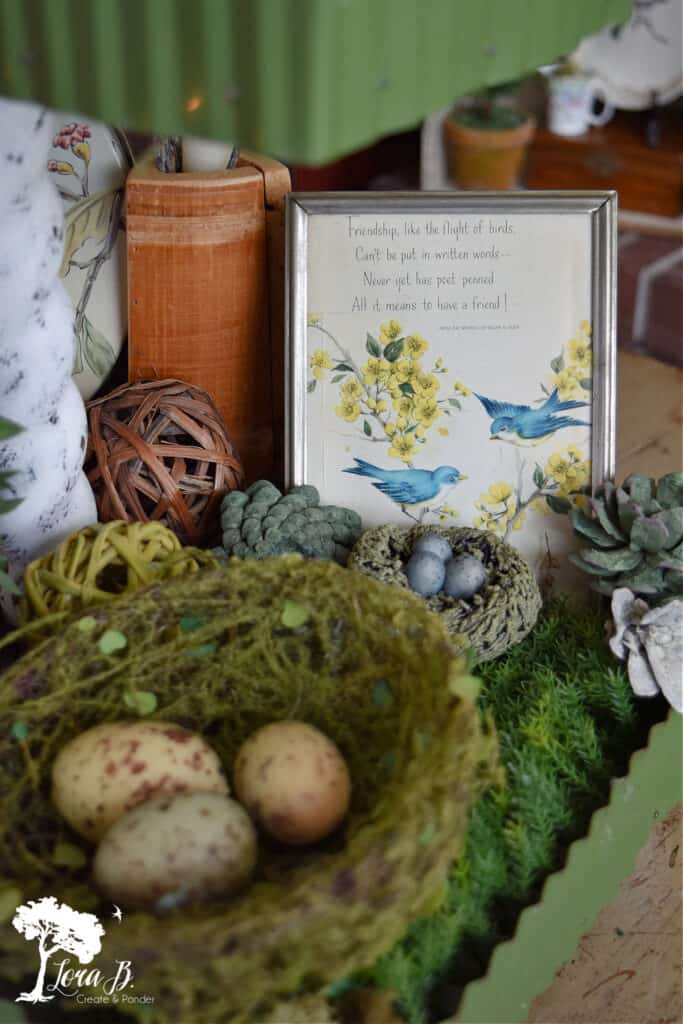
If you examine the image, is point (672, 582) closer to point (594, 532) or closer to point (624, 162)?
point (594, 532)

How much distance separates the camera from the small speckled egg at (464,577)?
773 millimetres

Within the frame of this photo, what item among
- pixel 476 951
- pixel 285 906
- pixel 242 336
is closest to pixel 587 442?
pixel 242 336

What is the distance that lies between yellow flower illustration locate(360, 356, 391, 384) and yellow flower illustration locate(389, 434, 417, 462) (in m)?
0.05

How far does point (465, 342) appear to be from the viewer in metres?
0.89

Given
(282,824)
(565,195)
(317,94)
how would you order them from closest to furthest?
1. (317,94)
2. (282,824)
3. (565,195)

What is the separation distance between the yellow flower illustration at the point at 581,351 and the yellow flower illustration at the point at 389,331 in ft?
0.50

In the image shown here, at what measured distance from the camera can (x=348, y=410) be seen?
0.90m

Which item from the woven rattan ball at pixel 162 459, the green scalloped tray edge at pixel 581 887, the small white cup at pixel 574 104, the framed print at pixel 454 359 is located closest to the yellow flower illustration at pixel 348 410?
the framed print at pixel 454 359

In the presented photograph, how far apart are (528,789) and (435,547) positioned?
0.66ft

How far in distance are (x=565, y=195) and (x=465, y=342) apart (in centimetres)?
15

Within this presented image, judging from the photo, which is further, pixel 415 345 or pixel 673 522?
pixel 415 345

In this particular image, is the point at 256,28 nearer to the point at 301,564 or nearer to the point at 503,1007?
the point at 301,564

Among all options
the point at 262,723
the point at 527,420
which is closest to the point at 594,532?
the point at 527,420

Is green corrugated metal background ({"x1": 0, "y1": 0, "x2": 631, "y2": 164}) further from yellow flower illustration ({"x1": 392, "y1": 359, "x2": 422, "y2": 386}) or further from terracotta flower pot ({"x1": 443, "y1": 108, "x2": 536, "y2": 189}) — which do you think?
terracotta flower pot ({"x1": 443, "y1": 108, "x2": 536, "y2": 189})
